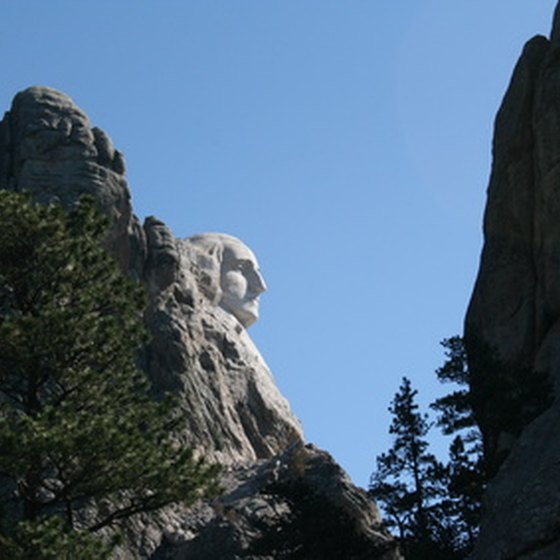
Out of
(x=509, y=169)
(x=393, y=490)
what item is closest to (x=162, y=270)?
(x=509, y=169)

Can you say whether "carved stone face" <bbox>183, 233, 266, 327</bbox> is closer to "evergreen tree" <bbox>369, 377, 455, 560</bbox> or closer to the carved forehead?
the carved forehead

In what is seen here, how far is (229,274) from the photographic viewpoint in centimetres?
7462

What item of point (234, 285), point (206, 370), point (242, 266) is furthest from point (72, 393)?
point (242, 266)

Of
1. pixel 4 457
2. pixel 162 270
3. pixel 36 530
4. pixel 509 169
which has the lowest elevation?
pixel 36 530

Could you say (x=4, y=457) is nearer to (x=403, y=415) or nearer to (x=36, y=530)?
(x=36, y=530)

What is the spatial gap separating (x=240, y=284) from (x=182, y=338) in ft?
38.1

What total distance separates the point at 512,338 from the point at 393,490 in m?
8.71

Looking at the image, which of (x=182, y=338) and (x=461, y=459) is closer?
(x=461, y=459)

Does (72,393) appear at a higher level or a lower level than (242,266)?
lower

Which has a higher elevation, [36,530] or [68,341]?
[68,341]

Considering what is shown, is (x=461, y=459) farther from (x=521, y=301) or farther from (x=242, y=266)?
(x=242, y=266)

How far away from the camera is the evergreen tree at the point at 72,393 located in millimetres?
30047

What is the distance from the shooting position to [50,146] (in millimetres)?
65000

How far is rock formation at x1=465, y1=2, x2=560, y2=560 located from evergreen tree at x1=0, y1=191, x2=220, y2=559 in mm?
8009
